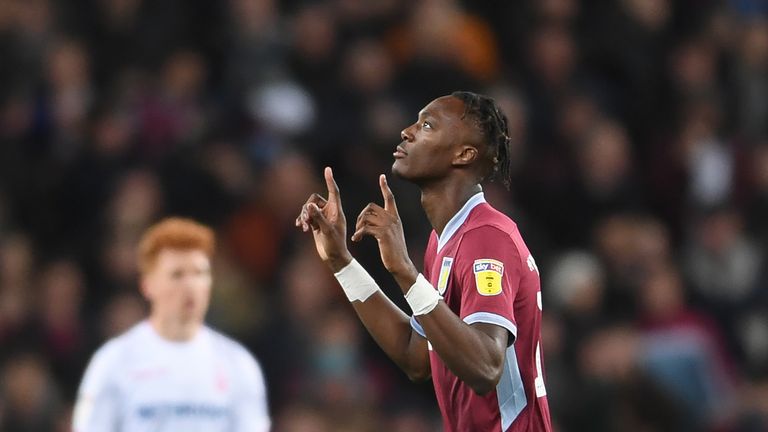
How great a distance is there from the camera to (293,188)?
10828mm

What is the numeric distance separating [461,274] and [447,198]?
361 mm

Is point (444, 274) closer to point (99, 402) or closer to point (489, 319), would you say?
point (489, 319)

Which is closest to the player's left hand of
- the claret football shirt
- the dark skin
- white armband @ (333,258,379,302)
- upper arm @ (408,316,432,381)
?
the dark skin

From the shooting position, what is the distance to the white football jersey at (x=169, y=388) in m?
7.30

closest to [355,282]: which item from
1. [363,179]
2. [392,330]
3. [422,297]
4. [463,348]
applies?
[392,330]

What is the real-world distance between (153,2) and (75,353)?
3.12m

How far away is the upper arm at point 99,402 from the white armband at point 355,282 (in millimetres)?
2217

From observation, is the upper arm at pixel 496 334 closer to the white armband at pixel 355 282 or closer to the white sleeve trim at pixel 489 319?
the white sleeve trim at pixel 489 319

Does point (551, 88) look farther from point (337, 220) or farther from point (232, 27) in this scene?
point (337, 220)

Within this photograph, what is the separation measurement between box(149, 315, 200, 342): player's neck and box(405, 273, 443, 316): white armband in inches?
119

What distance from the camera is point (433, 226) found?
5.37m

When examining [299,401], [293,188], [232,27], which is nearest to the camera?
[299,401]

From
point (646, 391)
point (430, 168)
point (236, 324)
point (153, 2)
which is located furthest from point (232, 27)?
point (430, 168)

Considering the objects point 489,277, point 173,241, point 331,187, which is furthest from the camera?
point 173,241
